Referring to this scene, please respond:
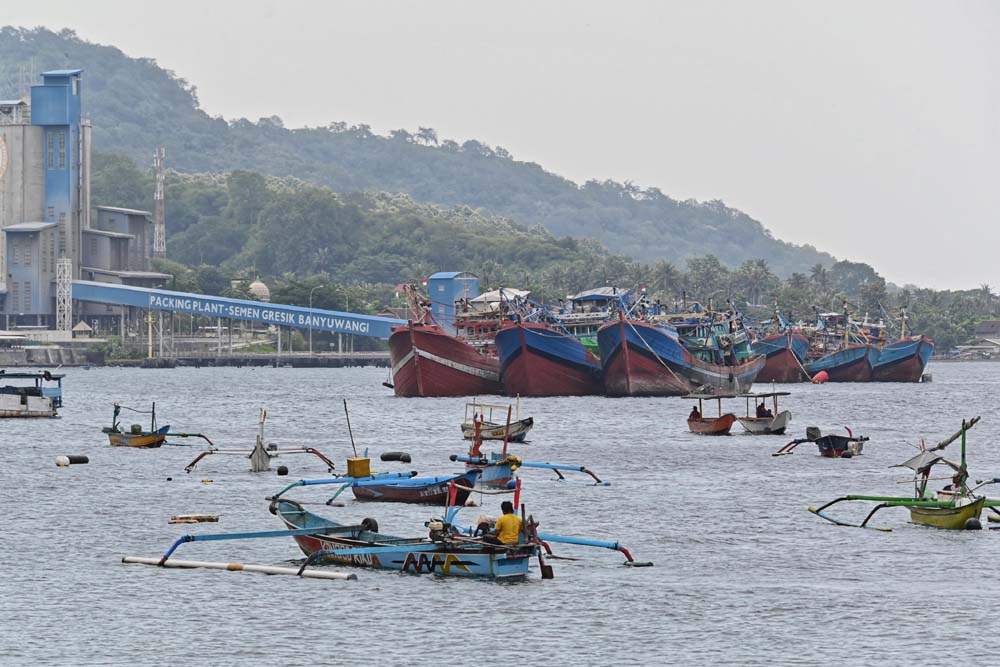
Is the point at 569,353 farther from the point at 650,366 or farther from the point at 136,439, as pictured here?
the point at 136,439

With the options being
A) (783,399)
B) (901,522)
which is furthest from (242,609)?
Result: (783,399)

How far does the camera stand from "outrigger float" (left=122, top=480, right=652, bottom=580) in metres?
43.3

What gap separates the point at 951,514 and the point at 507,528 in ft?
58.0

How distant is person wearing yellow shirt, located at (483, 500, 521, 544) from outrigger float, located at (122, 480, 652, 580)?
110 mm

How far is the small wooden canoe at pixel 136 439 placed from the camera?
86.6 meters

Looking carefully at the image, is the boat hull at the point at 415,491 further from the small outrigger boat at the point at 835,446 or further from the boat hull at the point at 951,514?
the small outrigger boat at the point at 835,446

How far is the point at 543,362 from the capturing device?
135 meters

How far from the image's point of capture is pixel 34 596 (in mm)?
43375

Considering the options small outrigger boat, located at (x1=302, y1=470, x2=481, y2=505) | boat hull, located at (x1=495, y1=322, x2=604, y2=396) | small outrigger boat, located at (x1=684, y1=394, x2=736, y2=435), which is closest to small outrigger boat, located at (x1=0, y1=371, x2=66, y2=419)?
boat hull, located at (x1=495, y1=322, x2=604, y2=396)

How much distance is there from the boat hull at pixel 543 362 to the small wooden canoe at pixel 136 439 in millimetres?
45054

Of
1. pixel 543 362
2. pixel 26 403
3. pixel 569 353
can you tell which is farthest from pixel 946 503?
pixel 569 353

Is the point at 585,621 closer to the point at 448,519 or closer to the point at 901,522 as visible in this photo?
the point at 448,519

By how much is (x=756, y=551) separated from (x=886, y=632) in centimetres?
1158

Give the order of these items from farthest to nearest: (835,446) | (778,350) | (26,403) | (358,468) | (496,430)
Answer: (778,350), (26,403), (835,446), (496,430), (358,468)
